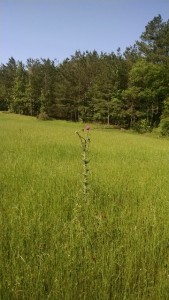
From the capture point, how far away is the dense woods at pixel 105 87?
142 feet

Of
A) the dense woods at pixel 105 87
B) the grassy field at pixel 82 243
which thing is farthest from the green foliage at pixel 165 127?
the grassy field at pixel 82 243

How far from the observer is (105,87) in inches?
2012

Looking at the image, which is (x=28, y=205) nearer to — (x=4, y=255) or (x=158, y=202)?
(x=4, y=255)

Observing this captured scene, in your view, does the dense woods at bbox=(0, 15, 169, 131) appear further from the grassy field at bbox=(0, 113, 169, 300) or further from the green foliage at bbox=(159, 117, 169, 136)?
the grassy field at bbox=(0, 113, 169, 300)

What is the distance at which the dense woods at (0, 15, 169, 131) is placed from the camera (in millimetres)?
43312

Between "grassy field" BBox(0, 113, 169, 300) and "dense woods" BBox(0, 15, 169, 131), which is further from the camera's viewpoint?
"dense woods" BBox(0, 15, 169, 131)

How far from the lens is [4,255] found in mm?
3580

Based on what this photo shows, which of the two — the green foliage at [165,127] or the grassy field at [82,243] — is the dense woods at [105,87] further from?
the grassy field at [82,243]

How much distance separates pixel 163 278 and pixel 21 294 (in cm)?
137

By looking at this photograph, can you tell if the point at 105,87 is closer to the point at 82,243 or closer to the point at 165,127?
the point at 165,127

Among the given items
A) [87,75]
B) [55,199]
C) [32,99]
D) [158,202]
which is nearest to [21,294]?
[55,199]

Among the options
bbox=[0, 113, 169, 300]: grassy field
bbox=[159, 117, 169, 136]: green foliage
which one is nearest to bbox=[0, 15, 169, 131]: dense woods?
bbox=[159, 117, 169, 136]: green foliage

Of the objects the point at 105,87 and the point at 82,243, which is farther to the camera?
the point at 105,87

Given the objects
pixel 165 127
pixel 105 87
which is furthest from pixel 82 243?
pixel 105 87
